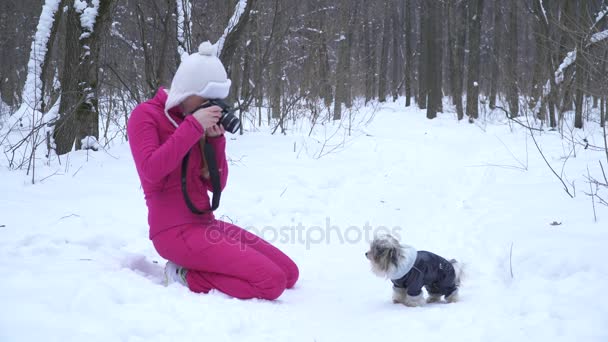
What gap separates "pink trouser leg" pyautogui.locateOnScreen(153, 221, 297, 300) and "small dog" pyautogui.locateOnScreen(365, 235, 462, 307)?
73 centimetres

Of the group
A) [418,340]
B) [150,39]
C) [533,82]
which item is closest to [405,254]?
[418,340]

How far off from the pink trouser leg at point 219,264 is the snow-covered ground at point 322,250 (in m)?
0.15

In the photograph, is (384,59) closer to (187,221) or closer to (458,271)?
(458,271)

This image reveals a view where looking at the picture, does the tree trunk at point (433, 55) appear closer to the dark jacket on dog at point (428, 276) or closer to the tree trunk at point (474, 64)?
the tree trunk at point (474, 64)

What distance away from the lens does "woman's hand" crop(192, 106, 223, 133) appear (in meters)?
3.20

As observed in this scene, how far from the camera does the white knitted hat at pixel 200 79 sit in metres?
3.31

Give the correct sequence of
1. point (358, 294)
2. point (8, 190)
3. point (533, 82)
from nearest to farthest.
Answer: point (358, 294) < point (8, 190) < point (533, 82)

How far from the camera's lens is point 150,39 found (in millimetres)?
8648

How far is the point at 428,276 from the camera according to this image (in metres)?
3.46

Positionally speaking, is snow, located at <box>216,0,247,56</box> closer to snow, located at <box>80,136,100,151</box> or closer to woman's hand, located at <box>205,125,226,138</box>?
snow, located at <box>80,136,100,151</box>

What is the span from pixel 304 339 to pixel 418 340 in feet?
2.11

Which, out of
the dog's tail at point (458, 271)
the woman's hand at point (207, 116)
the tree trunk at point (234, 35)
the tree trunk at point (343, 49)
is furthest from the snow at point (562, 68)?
the woman's hand at point (207, 116)

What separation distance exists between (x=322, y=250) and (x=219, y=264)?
1564mm

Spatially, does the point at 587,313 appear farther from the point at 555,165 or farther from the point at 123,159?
the point at 123,159
